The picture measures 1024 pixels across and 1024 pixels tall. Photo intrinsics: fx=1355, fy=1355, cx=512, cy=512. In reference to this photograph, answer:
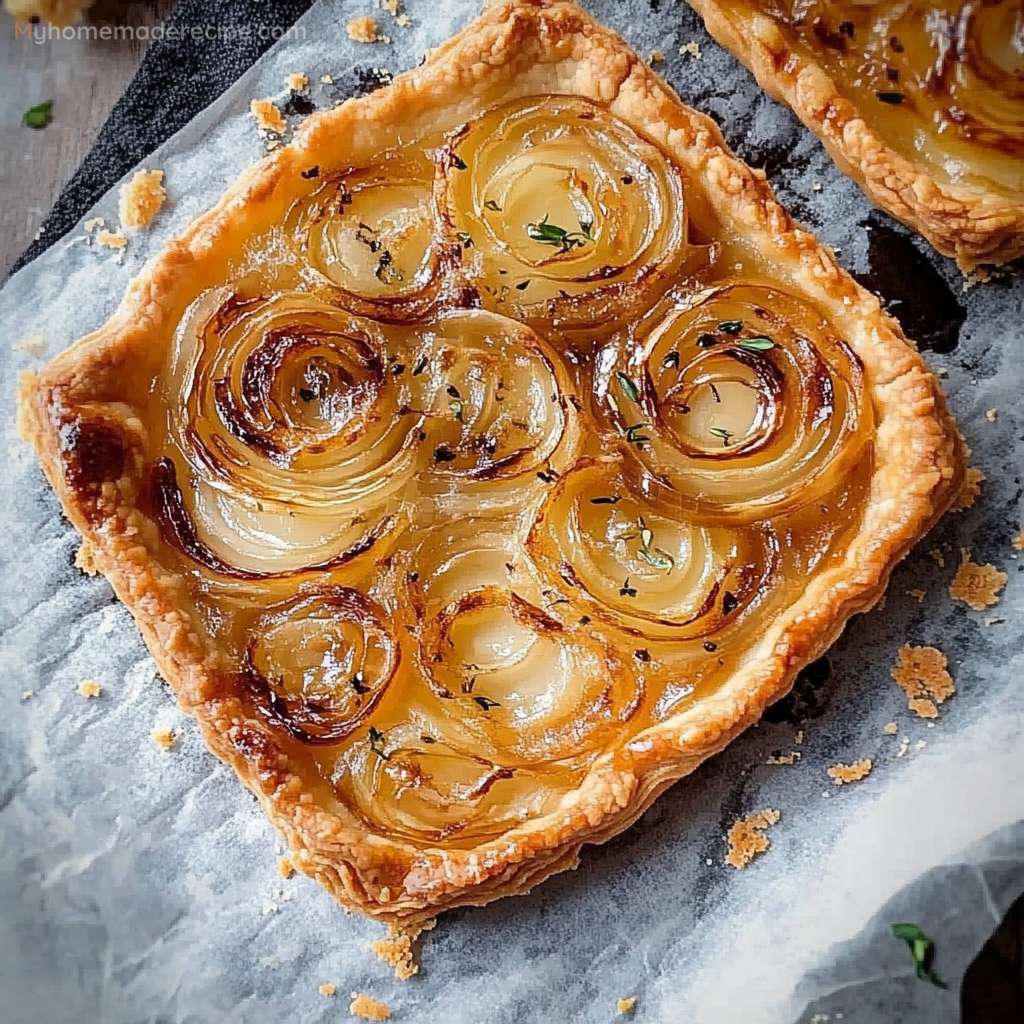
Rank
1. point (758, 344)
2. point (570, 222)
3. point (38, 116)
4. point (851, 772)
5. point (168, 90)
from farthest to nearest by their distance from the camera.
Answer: point (38, 116) → point (168, 90) → point (851, 772) → point (570, 222) → point (758, 344)

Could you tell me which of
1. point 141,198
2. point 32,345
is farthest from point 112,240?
point 32,345

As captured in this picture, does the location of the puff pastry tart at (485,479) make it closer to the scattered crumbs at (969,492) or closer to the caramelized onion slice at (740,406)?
the caramelized onion slice at (740,406)

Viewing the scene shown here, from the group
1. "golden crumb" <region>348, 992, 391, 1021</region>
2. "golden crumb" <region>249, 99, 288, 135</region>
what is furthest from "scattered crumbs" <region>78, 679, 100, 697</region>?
"golden crumb" <region>249, 99, 288, 135</region>

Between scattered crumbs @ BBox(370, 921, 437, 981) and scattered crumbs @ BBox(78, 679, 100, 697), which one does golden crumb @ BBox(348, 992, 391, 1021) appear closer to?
scattered crumbs @ BBox(370, 921, 437, 981)

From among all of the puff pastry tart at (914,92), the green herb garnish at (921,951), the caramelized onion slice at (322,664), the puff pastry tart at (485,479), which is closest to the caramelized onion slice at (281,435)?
the puff pastry tart at (485,479)

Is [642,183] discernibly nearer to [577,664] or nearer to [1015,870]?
[577,664]

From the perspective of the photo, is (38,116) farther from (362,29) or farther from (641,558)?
(641,558)

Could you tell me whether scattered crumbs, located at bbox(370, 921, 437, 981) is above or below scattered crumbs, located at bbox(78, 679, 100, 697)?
below
